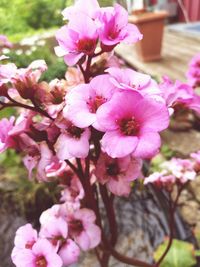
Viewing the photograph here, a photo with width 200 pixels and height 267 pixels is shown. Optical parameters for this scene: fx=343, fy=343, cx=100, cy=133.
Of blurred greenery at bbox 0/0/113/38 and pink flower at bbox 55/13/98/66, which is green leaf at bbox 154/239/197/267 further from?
blurred greenery at bbox 0/0/113/38

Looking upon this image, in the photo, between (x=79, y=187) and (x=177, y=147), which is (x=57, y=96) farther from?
(x=177, y=147)

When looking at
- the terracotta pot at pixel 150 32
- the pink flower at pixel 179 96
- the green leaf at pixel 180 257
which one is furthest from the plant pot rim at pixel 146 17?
the pink flower at pixel 179 96

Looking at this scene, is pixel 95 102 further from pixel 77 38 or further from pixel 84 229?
pixel 84 229

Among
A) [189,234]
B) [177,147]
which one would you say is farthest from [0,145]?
[177,147]

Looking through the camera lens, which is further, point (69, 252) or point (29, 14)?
point (29, 14)

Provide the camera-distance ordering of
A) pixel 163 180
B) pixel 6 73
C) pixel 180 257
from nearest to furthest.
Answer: pixel 6 73 → pixel 163 180 → pixel 180 257

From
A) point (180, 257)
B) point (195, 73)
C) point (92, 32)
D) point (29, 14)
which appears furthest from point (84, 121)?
point (29, 14)
